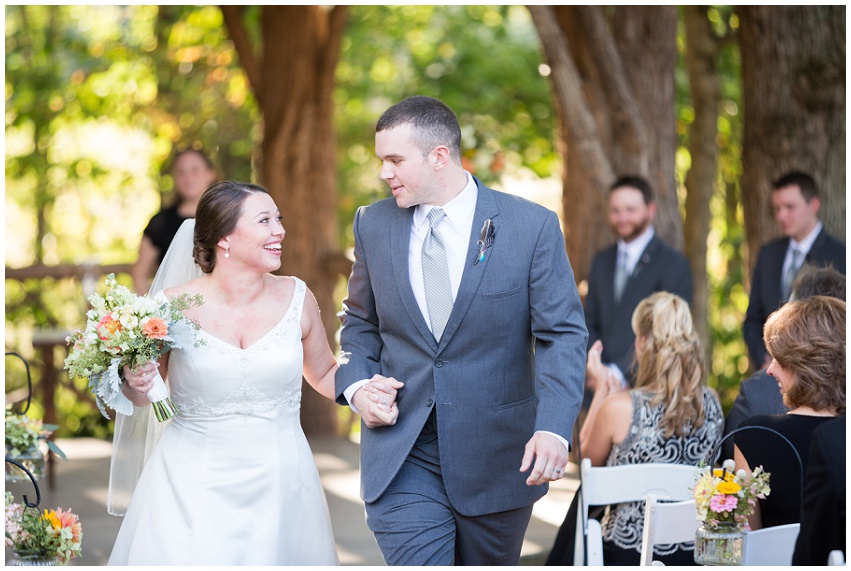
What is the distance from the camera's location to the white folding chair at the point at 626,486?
374 cm

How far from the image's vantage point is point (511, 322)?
11.0ft

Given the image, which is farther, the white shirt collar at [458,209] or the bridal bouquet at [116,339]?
the white shirt collar at [458,209]

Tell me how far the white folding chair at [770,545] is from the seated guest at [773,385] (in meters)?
1.12

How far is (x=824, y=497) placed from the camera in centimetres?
260

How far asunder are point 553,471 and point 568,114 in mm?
4044

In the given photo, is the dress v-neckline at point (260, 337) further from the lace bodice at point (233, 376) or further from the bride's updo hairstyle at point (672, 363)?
the bride's updo hairstyle at point (672, 363)

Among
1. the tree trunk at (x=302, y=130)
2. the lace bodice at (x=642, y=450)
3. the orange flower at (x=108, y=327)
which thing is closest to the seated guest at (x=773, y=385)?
the lace bodice at (x=642, y=450)

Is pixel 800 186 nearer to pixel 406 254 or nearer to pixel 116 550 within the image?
pixel 406 254

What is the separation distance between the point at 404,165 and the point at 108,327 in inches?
40.0

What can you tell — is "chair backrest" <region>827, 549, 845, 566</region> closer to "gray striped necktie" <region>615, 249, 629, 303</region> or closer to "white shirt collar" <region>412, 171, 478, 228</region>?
"white shirt collar" <region>412, 171, 478, 228</region>

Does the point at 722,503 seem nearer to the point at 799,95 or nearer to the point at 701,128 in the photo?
the point at 799,95

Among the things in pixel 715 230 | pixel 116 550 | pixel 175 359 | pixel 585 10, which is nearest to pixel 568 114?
pixel 585 10

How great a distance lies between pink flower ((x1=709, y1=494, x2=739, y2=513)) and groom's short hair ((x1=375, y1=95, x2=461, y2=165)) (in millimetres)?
1313

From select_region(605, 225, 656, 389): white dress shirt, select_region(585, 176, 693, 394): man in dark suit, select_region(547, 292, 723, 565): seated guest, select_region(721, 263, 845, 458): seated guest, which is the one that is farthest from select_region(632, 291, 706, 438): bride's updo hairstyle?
select_region(605, 225, 656, 389): white dress shirt
